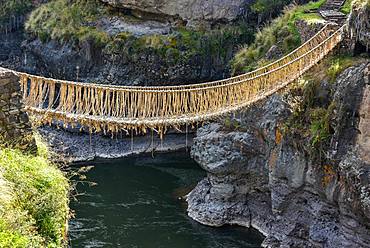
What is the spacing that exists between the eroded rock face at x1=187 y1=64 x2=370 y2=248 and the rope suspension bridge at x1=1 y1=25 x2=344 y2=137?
1432 millimetres

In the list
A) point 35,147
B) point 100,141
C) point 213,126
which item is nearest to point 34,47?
point 100,141

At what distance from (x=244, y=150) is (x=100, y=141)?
977 centimetres

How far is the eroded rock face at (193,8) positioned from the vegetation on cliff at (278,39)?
18.9 feet

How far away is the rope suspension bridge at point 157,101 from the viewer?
1132cm

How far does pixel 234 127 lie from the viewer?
17750mm

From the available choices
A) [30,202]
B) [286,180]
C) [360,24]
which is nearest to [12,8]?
[286,180]

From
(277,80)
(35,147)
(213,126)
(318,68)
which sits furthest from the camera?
(213,126)

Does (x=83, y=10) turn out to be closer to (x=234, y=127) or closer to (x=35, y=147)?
(x=234, y=127)

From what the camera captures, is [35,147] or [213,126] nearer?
[35,147]

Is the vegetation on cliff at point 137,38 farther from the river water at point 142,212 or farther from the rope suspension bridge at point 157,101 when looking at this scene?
the rope suspension bridge at point 157,101

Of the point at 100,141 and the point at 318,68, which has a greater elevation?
the point at 318,68

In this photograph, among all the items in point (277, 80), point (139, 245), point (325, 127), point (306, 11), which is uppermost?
point (306, 11)

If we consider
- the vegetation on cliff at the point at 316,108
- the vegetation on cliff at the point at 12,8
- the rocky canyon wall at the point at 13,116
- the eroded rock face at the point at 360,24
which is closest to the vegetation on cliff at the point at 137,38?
the vegetation on cliff at the point at 12,8

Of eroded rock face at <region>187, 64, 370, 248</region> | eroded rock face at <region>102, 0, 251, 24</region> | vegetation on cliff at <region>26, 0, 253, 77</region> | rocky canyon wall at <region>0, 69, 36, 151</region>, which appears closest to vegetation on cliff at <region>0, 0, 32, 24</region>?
vegetation on cliff at <region>26, 0, 253, 77</region>
